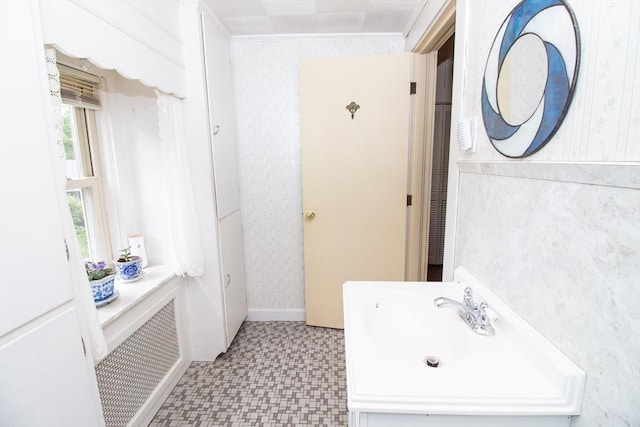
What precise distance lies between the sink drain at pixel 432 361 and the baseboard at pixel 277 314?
1.62 metres

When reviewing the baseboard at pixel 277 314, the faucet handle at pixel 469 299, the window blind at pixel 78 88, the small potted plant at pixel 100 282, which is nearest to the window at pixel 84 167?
the window blind at pixel 78 88

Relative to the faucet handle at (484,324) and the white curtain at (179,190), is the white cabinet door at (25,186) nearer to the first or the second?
the white curtain at (179,190)

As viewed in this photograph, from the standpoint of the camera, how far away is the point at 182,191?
5.36ft

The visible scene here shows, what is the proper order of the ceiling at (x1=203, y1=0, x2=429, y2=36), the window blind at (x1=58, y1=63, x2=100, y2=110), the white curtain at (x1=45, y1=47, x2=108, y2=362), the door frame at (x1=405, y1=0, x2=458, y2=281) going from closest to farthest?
1. the white curtain at (x1=45, y1=47, x2=108, y2=362)
2. the window blind at (x1=58, y1=63, x2=100, y2=110)
3. the ceiling at (x1=203, y1=0, x2=429, y2=36)
4. the door frame at (x1=405, y1=0, x2=458, y2=281)

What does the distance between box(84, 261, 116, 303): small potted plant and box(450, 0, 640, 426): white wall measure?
159cm

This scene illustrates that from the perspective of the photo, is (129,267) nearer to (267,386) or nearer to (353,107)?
(267,386)

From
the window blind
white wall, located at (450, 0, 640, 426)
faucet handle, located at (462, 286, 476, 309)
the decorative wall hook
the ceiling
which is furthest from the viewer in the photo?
the decorative wall hook

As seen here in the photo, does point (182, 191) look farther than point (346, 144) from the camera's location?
No

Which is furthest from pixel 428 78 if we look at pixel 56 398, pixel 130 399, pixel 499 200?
pixel 130 399

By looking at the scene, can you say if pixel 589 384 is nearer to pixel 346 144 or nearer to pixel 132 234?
pixel 346 144

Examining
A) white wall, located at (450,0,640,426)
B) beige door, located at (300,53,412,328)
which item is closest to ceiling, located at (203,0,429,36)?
beige door, located at (300,53,412,328)

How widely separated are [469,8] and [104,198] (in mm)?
2021

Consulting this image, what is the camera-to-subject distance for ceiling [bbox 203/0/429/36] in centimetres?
172

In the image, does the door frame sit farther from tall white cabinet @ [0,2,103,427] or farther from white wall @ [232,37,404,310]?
tall white cabinet @ [0,2,103,427]
